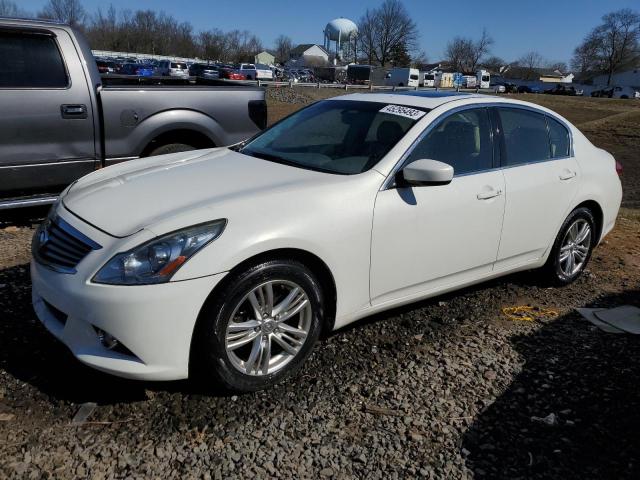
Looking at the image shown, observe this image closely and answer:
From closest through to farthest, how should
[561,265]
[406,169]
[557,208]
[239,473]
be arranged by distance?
[239,473]
[406,169]
[557,208]
[561,265]

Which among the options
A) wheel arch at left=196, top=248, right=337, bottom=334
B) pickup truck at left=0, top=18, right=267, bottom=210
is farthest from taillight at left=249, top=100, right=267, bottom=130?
wheel arch at left=196, top=248, right=337, bottom=334

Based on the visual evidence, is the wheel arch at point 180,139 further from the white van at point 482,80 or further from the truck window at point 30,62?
the white van at point 482,80

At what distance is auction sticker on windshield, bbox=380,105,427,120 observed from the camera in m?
3.79

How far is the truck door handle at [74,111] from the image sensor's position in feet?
17.2

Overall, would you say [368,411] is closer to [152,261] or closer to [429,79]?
[152,261]

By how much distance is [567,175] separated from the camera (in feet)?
14.8

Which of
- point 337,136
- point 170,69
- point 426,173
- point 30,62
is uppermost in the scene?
point 30,62

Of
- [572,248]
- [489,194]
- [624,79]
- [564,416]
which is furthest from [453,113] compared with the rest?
[624,79]

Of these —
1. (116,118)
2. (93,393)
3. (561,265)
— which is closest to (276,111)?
(116,118)

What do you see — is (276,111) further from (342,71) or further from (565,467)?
(342,71)

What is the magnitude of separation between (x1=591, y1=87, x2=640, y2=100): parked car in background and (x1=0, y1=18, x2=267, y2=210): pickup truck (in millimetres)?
85640

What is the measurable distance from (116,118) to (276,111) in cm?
1833

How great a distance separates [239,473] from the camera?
253 centimetres

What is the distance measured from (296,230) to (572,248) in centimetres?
294
